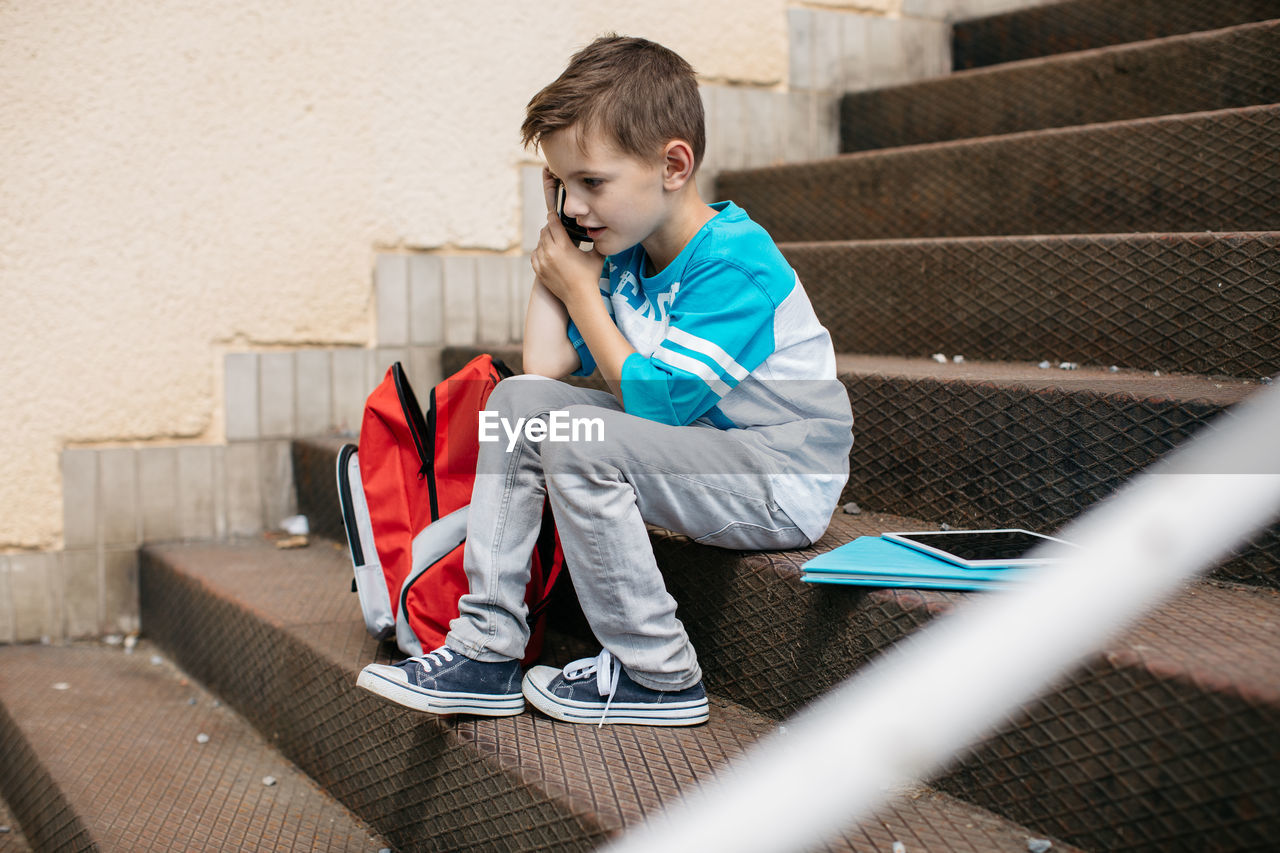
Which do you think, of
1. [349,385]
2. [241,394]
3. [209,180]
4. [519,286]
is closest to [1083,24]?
[519,286]

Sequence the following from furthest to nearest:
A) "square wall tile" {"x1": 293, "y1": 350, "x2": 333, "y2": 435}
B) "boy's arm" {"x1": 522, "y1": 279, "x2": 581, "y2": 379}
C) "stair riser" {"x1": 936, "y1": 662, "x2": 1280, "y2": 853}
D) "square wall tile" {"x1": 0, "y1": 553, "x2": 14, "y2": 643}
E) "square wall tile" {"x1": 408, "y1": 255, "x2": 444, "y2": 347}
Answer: "square wall tile" {"x1": 408, "y1": 255, "x2": 444, "y2": 347} → "square wall tile" {"x1": 293, "y1": 350, "x2": 333, "y2": 435} → "square wall tile" {"x1": 0, "y1": 553, "x2": 14, "y2": 643} → "boy's arm" {"x1": 522, "y1": 279, "x2": 581, "y2": 379} → "stair riser" {"x1": 936, "y1": 662, "x2": 1280, "y2": 853}

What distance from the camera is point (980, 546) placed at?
60.4 inches

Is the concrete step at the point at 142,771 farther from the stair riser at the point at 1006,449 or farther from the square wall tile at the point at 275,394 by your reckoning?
the stair riser at the point at 1006,449

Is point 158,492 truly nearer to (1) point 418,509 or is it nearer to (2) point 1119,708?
(1) point 418,509

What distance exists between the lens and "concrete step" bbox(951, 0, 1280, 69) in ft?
9.55

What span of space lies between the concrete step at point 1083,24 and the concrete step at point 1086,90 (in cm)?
30

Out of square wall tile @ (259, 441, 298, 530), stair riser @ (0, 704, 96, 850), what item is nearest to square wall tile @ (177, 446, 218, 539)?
square wall tile @ (259, 441, 298, 530)

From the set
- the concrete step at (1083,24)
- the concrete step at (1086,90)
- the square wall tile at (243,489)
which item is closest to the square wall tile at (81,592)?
the square wall tile at (243,489)

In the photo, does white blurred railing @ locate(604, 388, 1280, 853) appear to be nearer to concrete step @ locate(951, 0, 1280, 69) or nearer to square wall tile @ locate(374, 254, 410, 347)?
concrete step @ locate(951, 0, 1280, 69)

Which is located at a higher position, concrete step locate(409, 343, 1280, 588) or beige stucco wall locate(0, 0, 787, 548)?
beige stucco wall locate(0, 0, 787, 548)

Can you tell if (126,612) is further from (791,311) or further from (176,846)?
(791,311)

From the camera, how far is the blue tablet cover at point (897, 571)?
142 cm

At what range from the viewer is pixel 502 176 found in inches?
126

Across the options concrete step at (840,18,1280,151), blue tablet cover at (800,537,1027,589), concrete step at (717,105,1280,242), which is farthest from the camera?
concrete step at (840,18,1280,151)
